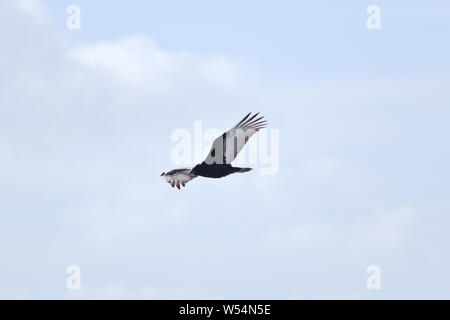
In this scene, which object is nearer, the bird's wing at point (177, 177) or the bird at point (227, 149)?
the bird at point (227, 149)

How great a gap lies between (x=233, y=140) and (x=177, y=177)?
605 centimetres

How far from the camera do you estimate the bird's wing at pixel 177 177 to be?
1975 inches

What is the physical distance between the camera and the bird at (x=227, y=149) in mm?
45656

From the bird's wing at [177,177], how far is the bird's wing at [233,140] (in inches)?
160

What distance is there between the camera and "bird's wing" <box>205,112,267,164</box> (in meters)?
45.6

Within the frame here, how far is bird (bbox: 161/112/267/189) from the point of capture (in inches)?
1797

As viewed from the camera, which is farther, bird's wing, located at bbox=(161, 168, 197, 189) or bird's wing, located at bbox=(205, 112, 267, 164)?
bird's wing, located at bbox=(161, 168, 197, 189)

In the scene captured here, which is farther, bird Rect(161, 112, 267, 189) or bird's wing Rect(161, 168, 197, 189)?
bird's wing Rect(161, 168, 197, 189)

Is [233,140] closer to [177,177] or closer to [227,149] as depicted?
[227,149]

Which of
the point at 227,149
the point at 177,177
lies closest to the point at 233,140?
the point at 227,149

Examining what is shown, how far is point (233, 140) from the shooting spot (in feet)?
151
